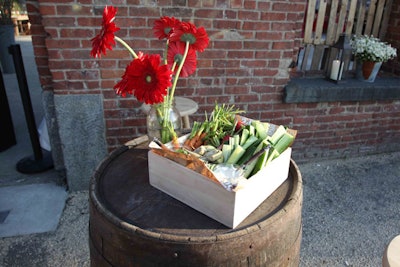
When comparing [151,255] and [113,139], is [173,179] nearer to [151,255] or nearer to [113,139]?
[151,255]

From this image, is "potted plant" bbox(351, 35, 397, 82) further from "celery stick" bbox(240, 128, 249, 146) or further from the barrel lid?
"celery stick" bbox(240, 128, 249, 146)

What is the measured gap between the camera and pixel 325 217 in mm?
2715

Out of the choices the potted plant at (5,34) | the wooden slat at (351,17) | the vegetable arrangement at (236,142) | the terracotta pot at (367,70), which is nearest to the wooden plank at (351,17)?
the wooden slat at (351,17)

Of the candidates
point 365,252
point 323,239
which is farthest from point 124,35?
point 365,252

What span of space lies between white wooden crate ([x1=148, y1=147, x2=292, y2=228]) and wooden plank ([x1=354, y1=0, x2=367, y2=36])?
2805mm

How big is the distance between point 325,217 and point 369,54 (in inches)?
69.1

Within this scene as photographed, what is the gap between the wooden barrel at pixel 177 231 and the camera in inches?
43.5

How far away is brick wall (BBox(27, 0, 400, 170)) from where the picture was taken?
7.97 ft

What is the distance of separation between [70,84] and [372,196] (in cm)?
284

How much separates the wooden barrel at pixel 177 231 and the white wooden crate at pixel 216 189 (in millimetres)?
30

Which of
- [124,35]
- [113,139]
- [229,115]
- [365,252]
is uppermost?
[124,35]

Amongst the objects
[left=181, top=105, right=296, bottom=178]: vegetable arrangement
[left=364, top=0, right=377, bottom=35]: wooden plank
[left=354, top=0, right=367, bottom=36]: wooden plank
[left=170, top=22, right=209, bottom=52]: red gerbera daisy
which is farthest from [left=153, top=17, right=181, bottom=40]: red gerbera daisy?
[left=364, top=0, right=377, bottom=35]: wooden plank

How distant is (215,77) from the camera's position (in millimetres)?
2844

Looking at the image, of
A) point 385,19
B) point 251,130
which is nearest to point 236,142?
point 251,130
